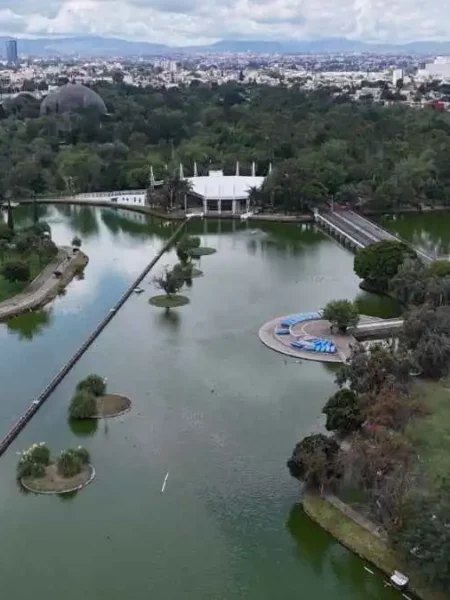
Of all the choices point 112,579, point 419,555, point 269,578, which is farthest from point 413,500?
point 112,579

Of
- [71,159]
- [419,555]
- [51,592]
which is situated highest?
[71,159]

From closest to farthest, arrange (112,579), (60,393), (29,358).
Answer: (112,579) < (60,393) < (29,358)

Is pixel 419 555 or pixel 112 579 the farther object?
pixel 112 579

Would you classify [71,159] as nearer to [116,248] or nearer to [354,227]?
[116,248]

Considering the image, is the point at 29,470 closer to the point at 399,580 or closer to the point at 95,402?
the point at 95,402

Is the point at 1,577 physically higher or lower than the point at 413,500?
lower

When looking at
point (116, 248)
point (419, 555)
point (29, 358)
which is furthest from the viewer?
point (116, 248)

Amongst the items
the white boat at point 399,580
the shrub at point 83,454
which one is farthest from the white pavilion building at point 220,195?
the white boat at point 399,580
